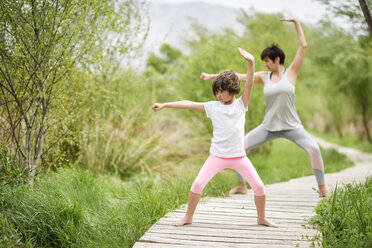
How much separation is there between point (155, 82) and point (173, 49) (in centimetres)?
1674

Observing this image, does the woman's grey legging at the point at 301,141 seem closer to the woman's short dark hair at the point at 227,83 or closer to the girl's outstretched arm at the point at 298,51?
the girl's outstretched arm at the point at 298,51

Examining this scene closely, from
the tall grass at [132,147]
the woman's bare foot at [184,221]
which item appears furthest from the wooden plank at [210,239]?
the tall grass at [132,147]

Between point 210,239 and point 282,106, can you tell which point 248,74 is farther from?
point 210,239

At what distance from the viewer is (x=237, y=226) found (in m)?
3.48

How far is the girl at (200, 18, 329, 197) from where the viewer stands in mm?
4414

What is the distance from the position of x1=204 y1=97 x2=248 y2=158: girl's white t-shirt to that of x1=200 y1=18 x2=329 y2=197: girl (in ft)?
3.55

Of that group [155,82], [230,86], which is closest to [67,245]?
[230,86]

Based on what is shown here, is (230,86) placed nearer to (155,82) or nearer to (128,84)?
(128,84)

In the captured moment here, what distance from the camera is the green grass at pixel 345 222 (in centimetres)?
289

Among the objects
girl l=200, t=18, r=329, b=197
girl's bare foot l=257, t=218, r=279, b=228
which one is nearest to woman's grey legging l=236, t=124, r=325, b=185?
girl l=200, t=18, r=329, b=197

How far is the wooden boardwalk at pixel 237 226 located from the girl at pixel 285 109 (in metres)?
0.55

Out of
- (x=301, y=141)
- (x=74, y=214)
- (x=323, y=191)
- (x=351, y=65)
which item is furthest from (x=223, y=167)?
(x=351, y=65)

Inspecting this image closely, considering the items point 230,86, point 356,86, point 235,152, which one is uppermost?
point 230,86

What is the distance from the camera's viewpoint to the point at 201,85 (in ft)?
28.1
